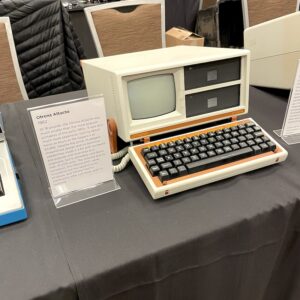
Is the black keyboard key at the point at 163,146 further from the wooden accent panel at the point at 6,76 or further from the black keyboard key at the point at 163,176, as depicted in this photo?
the wooden accent panel at the point at 6,76

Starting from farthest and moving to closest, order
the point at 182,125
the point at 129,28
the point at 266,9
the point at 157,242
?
the point at 266,9
the point at 129,28
the point at 182,125
the point at 157,242

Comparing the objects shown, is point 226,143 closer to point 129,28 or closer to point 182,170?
point 182,170

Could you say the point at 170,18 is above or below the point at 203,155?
above

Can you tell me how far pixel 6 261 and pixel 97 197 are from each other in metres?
0.19

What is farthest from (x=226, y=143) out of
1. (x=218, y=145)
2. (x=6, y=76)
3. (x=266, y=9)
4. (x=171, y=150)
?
(x=266, y=9)

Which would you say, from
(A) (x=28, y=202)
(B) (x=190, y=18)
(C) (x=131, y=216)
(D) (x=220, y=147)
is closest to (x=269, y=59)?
(D) (x=220, y=147)

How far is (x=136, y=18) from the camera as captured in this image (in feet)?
5.08

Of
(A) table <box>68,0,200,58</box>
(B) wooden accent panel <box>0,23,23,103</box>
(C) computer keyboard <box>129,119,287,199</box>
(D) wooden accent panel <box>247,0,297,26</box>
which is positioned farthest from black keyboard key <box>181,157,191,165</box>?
(A) table <box>68,0,200,58</box>

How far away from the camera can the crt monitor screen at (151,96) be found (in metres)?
0.67

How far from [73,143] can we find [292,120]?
51 centimetres

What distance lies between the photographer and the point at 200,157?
0.63 meters

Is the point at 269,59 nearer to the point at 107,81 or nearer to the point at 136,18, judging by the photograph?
the point at 107,81

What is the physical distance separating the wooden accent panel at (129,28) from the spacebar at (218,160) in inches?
42.9

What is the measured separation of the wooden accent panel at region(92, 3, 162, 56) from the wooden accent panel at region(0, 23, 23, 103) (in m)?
0.42
